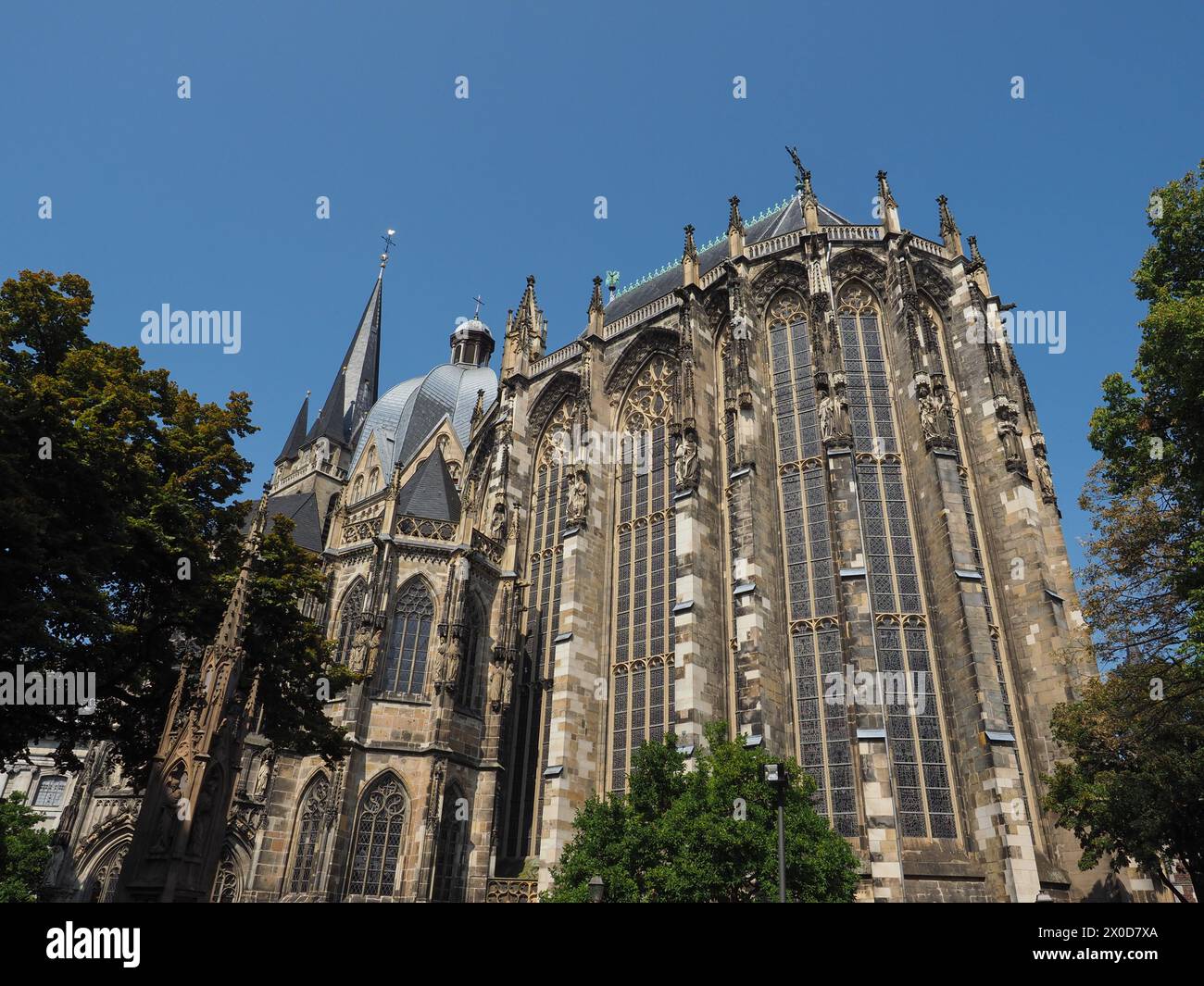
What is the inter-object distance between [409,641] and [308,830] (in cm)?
572

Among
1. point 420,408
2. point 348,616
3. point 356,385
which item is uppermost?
point 356,385

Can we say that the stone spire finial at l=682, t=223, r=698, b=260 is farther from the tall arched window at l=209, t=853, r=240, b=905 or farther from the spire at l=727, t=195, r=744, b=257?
the tall arched window at l=209, t=853, r=240, b=905

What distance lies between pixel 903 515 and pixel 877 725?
5.96 m

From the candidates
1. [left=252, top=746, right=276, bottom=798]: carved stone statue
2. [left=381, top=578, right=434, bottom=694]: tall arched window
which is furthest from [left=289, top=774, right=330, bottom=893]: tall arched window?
[left=381, top=578, right=434, bottom=694]: tall arched window

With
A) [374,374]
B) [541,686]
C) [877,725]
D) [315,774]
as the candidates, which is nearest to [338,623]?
[315,774]

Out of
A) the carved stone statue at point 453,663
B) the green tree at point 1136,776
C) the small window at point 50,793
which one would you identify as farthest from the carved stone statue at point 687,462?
the small window at point 50,793

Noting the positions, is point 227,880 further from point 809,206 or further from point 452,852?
point 809,206

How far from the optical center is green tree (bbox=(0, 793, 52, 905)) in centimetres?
2583

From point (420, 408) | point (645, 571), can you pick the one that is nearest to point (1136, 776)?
point (645, 571)

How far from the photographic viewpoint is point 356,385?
54.6 meters

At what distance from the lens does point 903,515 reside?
2077cm

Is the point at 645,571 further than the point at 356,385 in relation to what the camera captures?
No
